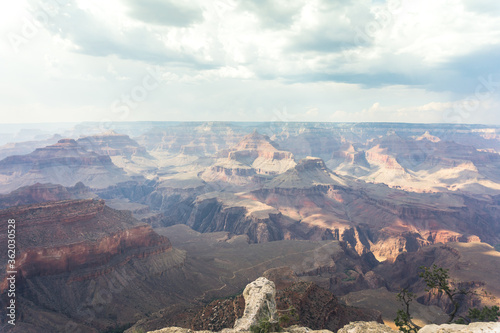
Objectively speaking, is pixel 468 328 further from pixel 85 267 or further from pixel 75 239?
pixel 75 239

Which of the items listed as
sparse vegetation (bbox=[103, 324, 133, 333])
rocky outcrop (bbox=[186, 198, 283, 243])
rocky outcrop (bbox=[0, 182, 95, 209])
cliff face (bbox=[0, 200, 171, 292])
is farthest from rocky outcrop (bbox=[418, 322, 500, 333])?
rocky outcrop (bbox=[0, 182, 95, 209])

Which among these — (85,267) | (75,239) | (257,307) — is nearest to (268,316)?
A: (257,307)

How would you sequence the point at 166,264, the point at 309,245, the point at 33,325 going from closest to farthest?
1. the point at 33,325
2. the point at 166,264
3. the point at 309,245

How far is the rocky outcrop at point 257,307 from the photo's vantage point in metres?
31.2

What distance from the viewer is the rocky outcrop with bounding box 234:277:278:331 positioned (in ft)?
102

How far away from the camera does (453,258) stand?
115 m

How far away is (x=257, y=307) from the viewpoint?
108 ft

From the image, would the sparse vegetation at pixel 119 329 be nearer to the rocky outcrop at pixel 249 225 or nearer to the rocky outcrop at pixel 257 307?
the rocky outcrop at pixel 257 307

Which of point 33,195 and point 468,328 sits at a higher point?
point 468,328

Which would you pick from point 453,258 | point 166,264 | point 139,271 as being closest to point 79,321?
point 139,271

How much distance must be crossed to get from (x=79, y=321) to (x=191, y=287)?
3376cm

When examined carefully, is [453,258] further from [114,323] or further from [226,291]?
[114,323]

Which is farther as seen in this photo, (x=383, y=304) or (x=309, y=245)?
(x=309, y=245)

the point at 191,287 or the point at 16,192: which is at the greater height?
the point at 16,192
